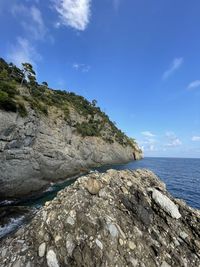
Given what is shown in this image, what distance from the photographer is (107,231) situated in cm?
650

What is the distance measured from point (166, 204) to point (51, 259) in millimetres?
4557

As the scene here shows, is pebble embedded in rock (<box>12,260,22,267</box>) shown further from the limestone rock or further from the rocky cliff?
the rocky cliff

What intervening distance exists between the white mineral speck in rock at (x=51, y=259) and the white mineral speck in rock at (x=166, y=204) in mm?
4209

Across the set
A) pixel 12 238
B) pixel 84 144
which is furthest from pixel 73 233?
pixel 84 144

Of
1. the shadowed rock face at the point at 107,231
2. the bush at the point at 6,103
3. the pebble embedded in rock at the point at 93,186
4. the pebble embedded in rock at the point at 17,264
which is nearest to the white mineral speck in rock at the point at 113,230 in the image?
the shadowed rock face at the point at 107,231

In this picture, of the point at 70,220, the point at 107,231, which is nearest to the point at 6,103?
the point at 70,220

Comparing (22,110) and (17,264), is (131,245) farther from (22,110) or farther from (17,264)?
(22,110)

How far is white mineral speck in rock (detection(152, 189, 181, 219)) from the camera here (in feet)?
23.9

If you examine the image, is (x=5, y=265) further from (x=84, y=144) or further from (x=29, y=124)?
(x=84, y=144)

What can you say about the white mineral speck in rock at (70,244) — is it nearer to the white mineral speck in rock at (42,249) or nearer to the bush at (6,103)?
Answer: the white mineral speck in rock at (42,249)

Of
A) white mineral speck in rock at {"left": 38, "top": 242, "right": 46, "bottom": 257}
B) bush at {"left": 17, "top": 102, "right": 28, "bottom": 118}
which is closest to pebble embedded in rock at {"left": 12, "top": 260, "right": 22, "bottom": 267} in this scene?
white mineral speck in rock at {"left": 38, "top": 242, "right": 46, "bottom": 257}

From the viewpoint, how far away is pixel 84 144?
214ft

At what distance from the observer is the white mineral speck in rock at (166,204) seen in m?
7.30

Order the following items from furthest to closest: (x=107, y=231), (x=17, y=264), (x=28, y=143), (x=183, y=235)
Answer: (x=28, y=143)
(x=183, y=235)
(x=107, y=231)
(x=17, y=264)
